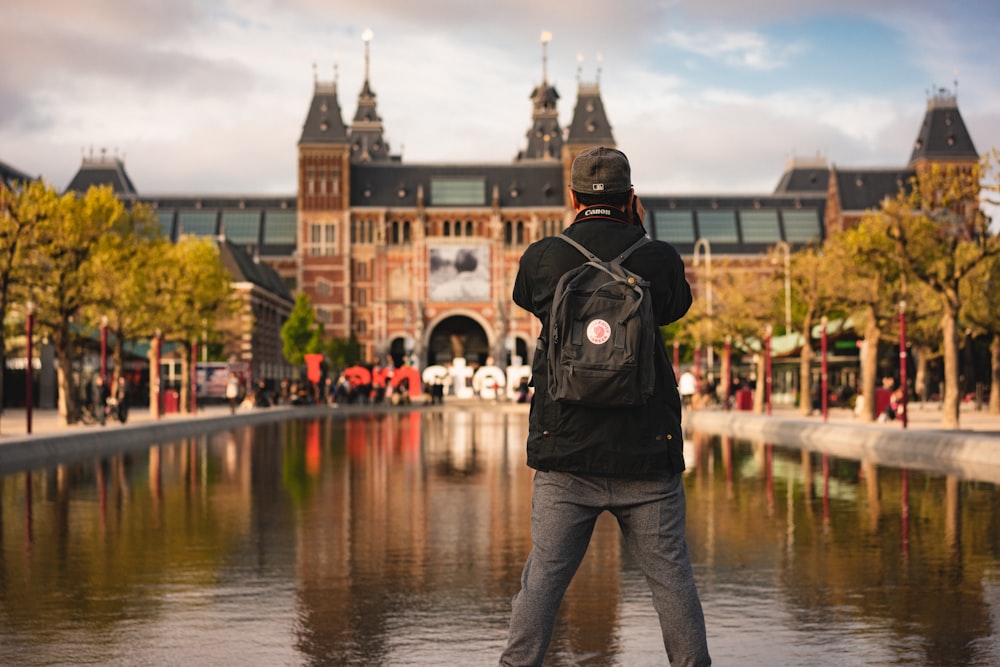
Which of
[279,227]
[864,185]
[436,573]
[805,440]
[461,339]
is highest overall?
[864,185]

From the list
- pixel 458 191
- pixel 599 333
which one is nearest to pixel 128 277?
pixel 599 333

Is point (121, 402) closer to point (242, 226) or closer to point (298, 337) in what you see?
point (298, 337)

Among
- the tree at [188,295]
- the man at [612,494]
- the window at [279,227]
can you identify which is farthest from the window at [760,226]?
the man at [612,494]

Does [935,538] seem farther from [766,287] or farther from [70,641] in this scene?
[766,287]

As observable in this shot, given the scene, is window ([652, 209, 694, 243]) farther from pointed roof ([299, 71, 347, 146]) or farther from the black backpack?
the black backpack

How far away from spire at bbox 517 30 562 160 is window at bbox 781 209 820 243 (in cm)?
3059

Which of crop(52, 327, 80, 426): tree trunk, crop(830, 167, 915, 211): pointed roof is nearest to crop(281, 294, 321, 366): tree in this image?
crop(52, 327, 80, 426): tree trunk

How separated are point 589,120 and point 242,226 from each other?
98.6 ft

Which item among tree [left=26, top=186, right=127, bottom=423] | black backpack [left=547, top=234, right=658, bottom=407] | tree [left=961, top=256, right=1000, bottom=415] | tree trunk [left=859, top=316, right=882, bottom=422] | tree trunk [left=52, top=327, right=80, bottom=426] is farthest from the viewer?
tree [left=961, top=256, right=1000, bottom=415]

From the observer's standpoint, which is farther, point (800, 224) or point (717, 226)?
point (717, 226)

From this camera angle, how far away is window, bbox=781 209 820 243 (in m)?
119

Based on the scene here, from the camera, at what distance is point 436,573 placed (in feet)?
31.0

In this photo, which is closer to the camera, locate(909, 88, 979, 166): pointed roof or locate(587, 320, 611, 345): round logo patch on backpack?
locate(587, 320, 611, 345): round logo patch on backpack

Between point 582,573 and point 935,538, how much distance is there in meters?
3.40
